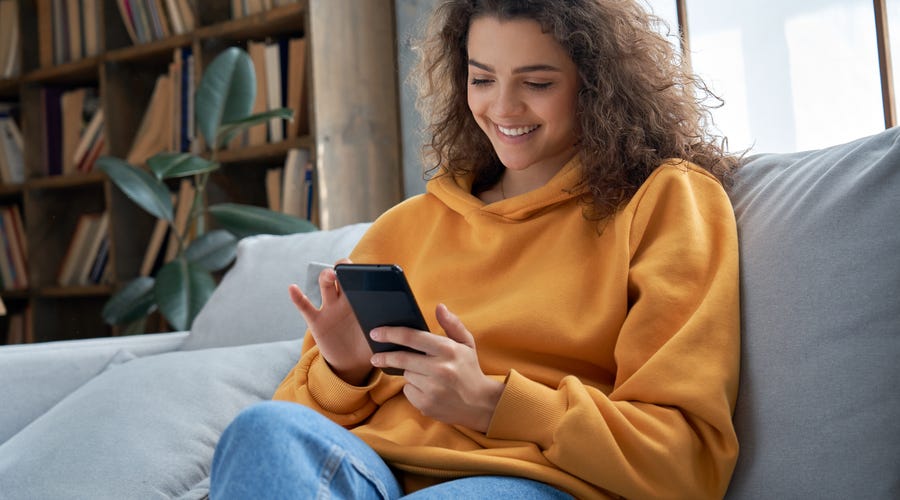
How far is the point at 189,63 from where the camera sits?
3084 mm

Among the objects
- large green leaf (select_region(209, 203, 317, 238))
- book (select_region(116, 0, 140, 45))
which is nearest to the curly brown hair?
large green leaf (select_region(209, 203, 317, 238))

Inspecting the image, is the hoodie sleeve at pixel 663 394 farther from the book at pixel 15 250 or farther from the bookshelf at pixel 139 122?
the book at pixel 15 250

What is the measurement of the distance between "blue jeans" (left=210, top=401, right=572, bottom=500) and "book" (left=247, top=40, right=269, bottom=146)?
211 centimetres

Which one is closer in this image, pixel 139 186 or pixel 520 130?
pixel 520 130

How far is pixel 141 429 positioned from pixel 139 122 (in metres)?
2.35

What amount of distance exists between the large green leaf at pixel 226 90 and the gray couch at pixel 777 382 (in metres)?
1.30

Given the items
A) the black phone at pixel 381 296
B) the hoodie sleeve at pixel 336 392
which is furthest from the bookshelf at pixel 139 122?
the black phone at pixel 381 296

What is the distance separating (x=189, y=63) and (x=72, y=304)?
1231mm

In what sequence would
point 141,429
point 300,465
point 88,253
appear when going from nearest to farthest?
point 300,465 < point 141,429 < point 88,253

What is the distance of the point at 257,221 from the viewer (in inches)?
102

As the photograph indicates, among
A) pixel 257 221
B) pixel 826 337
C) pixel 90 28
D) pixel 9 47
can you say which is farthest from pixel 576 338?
pixel 9 47

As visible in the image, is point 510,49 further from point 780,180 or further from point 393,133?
point 393,133

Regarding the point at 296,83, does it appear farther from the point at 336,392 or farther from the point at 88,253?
the point at 336,392

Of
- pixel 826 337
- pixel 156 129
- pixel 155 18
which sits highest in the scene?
pixel 155 18
